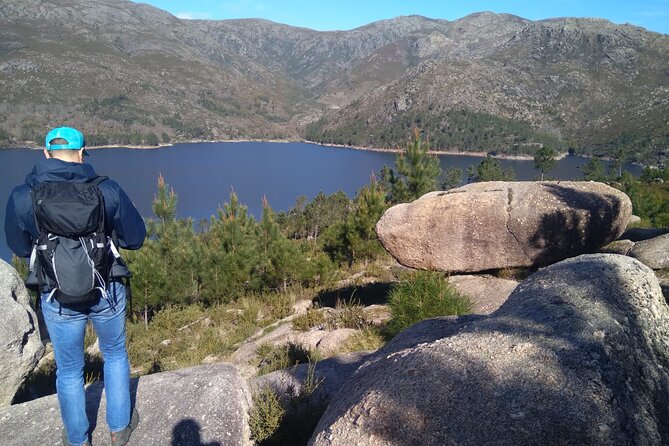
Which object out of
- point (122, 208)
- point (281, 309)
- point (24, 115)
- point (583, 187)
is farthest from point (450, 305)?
point (24, 115)

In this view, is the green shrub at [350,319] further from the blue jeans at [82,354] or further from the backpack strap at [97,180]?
the backpack strap at [97,180]

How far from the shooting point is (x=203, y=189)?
84250mm

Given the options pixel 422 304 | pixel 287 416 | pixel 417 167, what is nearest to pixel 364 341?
pixel 422 304

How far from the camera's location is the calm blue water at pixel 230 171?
250ft

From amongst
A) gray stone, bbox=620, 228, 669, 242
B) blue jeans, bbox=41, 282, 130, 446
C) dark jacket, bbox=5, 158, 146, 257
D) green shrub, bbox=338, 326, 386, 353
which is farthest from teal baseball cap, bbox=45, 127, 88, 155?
gray stone, bbox=620, 228, 669, 242

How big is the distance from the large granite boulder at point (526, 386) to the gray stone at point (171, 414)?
1.44 metres

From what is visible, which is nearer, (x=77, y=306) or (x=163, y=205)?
(x=77, y=306)

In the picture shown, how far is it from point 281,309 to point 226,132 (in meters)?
198

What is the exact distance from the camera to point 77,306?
2.97 m

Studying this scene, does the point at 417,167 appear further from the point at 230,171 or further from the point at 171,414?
the point at 230,171

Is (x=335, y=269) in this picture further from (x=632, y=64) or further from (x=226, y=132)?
(x=632, y=64)

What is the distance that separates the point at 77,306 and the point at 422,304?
4.53 meters

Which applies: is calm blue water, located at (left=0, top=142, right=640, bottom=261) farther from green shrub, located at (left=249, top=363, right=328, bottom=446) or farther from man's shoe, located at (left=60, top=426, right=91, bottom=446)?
green shrub, located at (left=249, top=363, right=328, bottom=446)

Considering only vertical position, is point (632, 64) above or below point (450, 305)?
above
